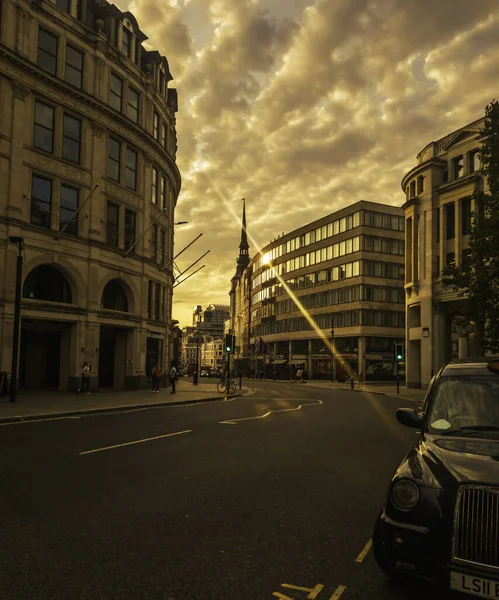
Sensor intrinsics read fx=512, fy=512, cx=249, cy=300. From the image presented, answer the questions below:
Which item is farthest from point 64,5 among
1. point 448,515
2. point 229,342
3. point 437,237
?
point 448,515

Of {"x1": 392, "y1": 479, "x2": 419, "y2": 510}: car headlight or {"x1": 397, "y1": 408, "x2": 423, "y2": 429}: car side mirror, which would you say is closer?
{"x1": 392, "y1": 479, "x2": 419, "y2": 510}: car headlight

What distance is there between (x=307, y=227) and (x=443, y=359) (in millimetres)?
41770

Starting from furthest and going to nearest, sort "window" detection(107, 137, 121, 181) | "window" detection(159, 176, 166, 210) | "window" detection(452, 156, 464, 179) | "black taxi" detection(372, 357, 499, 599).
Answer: "window" detection(452, 156, 464, 179) → "window" detection(159, 176, 166, 210) → "window" detection(107, 137, 121, 181) → "black taxi" detection(372, 357, 499, 599)

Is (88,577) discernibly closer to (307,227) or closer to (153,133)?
(153,133)

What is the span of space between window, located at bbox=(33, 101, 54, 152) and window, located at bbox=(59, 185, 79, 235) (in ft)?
7.83

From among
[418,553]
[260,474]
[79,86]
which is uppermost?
[79,86]

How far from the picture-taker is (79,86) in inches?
1195

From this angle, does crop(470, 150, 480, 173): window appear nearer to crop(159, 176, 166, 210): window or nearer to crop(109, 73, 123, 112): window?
crop(159, 176, 166, 210): window

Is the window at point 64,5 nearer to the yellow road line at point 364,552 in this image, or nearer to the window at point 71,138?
the window at point 71,138

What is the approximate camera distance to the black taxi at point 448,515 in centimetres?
338

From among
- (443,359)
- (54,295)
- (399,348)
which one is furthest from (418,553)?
(443,359)

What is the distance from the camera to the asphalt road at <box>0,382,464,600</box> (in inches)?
159

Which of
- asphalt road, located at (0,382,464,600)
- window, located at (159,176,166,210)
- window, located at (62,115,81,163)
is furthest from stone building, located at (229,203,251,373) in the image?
asphalt road, located at (0,382,464,600)

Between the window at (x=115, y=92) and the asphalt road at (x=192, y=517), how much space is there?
2644cm
